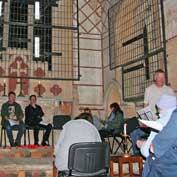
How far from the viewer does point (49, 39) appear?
28.3 ft

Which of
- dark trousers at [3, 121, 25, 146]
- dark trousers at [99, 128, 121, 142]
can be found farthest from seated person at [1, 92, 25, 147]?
dark trousers at [99, 128, 121, 142]

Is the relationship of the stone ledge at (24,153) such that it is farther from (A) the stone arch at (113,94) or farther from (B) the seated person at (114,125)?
(A) the stone arch at (113,94)

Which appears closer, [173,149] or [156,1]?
[173,149]

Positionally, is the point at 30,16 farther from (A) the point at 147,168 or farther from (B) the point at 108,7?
(A) the point at 147,168

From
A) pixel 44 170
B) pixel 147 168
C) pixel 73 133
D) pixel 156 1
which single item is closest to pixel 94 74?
pixel 156 1

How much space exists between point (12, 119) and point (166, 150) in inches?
191

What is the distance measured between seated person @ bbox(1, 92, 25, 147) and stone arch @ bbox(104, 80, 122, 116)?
2.39m

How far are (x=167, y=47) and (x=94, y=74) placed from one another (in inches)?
127

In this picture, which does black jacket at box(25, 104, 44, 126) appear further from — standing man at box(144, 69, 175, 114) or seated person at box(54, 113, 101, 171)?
seated person at box(54, 113, 101, 171)

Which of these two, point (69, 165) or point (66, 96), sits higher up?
point (66, 96)

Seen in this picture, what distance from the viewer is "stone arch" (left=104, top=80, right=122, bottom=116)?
313 inches

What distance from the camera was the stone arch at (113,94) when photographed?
796 centimetres

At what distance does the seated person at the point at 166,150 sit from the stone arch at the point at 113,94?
18.4 feet

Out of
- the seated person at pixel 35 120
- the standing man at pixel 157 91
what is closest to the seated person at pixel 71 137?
the standing man at pixel 157 91
